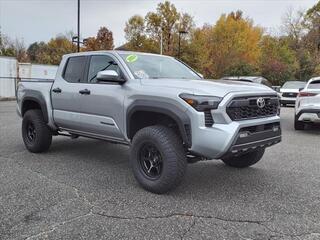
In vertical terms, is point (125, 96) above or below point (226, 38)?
below

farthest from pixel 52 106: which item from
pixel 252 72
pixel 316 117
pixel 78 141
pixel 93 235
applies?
pixel 252 72

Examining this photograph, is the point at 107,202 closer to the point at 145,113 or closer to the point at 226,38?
the point at 145,113

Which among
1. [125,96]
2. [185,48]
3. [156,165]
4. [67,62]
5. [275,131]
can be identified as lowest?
[156,165]

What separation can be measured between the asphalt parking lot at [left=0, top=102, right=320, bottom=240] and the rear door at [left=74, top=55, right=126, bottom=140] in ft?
2.24

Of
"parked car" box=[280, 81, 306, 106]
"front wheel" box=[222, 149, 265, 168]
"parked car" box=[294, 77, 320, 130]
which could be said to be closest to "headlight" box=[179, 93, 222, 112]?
"front wheel" box=[222, 149, 265, 168]

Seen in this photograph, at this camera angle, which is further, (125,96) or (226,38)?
(226,38)

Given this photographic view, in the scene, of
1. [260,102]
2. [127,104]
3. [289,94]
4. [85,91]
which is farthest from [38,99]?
[289,94]

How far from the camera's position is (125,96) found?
5.29 metres

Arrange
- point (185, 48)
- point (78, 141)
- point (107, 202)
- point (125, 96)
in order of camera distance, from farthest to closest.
→ point (185, 48), point (78, 141), point (125, 96), point (107, 202)

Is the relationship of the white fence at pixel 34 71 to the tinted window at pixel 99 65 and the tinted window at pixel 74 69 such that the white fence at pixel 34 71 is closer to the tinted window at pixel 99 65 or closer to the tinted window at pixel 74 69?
the tinted window at pixel 74 69

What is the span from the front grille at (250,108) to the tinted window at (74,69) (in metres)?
2.85

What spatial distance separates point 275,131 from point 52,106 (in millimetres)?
3787

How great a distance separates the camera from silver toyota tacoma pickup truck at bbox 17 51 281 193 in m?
4.46

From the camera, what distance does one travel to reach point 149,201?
461cm
